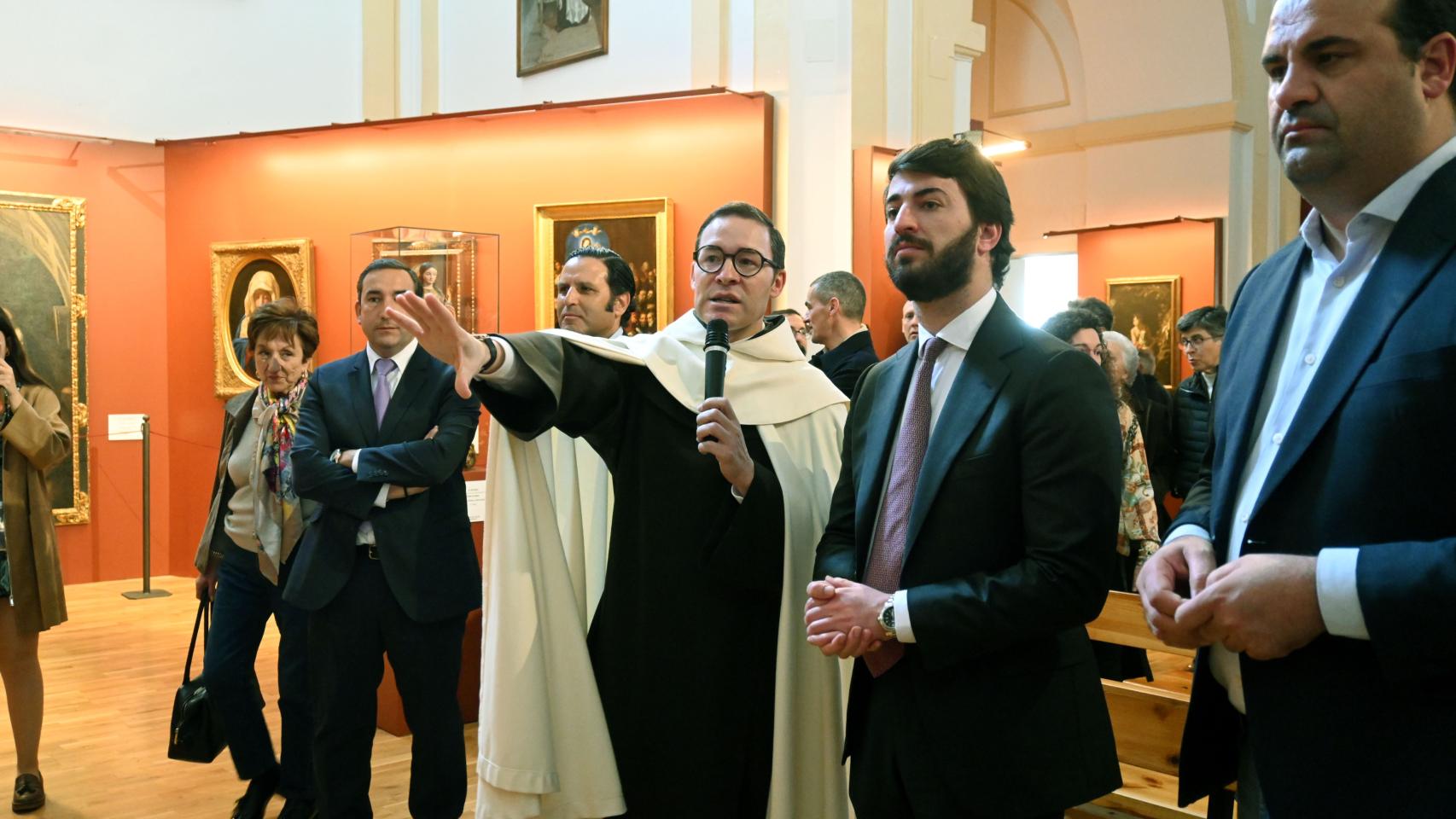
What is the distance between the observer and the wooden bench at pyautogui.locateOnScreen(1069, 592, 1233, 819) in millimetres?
3236

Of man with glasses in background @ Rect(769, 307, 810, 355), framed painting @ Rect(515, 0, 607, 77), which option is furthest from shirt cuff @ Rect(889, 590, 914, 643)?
framed painting @ Rect(515, 0, 607, 77)

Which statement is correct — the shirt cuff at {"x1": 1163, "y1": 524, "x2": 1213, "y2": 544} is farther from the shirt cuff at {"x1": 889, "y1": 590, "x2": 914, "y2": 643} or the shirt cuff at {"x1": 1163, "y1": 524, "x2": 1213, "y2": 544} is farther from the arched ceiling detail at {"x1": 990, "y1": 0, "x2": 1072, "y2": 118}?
the arched ceiling detail at {"x1": 990, "y1": 0, "x2": 1072, "y2": 118}

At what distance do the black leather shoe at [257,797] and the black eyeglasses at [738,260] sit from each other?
2831mm

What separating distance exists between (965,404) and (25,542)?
147 inches

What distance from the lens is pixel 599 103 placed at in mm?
8086

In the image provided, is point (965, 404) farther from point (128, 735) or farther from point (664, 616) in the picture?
point (128, 735)

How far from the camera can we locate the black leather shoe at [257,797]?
4441mm

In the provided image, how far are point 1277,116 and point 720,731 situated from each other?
5.89ft

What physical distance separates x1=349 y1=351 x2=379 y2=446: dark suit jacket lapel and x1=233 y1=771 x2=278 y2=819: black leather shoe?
1.42m

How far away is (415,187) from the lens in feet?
29.1

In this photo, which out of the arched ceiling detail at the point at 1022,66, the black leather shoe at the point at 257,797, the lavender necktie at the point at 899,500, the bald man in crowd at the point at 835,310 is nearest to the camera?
the lavender necktie at the point at 899,500

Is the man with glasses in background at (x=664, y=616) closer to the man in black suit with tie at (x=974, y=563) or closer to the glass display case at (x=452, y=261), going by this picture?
the man in black suit with tie at (x=974, y=563)

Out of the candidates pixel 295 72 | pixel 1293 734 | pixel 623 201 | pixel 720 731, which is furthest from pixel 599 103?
pixel 1293 734

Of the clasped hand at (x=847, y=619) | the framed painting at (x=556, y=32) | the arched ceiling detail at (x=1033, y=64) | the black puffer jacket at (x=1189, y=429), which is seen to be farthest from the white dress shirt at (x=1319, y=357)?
the arched ceiling detail at (x=1033, y=64)
